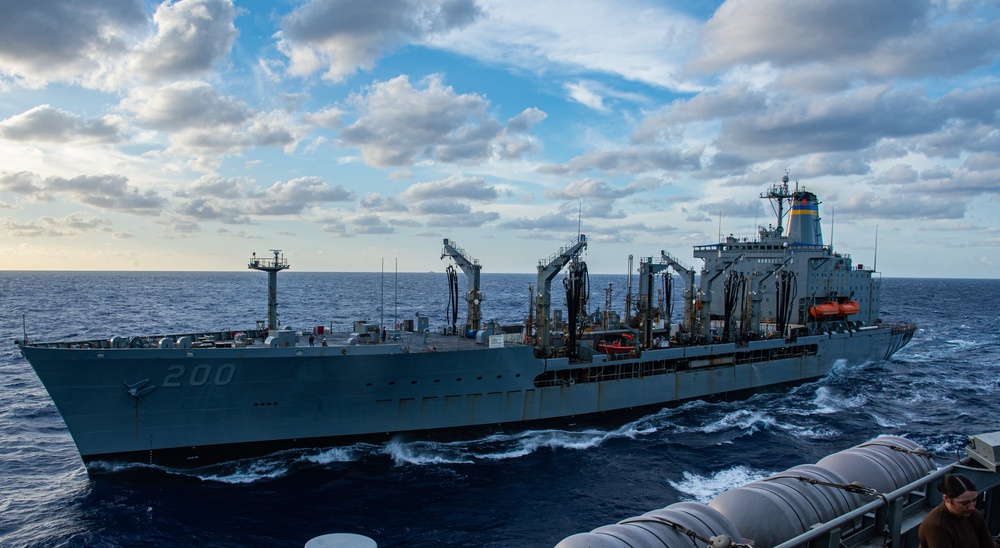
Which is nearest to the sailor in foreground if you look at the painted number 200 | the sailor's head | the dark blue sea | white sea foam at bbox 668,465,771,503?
the sailor's head

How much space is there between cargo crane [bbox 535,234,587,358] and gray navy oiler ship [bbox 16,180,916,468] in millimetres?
69

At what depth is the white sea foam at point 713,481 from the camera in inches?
833

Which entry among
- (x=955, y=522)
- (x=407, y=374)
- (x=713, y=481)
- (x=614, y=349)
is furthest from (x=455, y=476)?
(x=955, y=522)

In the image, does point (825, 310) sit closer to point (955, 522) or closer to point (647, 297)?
point (647, 297)

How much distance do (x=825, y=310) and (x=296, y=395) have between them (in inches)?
1418

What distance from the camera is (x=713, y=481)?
2253cm

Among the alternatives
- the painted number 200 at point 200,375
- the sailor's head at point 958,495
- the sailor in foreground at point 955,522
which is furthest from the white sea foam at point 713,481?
the painted number 200 at point 200,375

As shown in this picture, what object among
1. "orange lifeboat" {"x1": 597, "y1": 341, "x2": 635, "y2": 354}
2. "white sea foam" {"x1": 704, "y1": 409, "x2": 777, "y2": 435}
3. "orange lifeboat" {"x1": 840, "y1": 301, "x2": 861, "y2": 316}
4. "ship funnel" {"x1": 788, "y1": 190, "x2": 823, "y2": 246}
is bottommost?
"white sea foam" {"x1": 704, "y1": 409, "x2": 777, "y2": 435}

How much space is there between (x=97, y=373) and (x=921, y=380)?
156 ft

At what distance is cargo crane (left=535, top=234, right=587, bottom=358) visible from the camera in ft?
97.2

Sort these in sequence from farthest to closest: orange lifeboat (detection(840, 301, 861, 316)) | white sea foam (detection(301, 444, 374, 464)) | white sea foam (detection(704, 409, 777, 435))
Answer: orange lifeboat (detection(840, 301, 861, 316)), white sea foam (detection(704, 409, 777, 435)), white sea foam (detection(301, 444, 374, 464))

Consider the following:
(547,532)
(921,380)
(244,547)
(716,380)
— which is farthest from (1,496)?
(921,380)

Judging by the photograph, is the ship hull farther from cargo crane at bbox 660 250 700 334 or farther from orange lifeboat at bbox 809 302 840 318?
orange lifeboat at bbox 809 302 840 318

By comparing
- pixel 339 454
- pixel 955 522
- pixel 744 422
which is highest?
pixel 955 522
